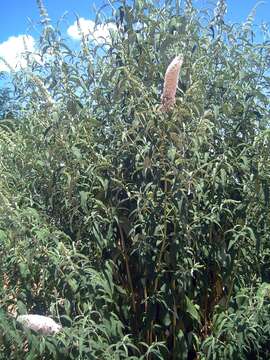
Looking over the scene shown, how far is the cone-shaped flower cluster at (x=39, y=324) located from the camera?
9.89 feet

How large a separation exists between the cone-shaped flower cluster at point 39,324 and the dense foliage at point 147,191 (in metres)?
0.18

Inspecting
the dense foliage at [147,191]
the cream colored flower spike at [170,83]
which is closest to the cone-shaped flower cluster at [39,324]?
the dense foliage at [147,191]

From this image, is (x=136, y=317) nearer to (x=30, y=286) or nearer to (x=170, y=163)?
(x=30, y=286)

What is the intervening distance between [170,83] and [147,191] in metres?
0.63

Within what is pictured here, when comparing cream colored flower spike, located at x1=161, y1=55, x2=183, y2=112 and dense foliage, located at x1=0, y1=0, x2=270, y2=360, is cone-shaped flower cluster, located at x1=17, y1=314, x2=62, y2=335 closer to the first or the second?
dense foliage, located at x1=0, y1=0, x2=270, y2=360

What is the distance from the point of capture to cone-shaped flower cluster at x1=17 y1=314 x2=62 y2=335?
3016mm

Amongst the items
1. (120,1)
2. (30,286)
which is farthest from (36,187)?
(120,1)

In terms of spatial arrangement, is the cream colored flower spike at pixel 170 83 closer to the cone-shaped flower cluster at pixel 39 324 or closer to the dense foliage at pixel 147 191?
the dense foliage at pixel 147 191

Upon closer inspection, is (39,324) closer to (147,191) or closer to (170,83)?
(147,191)

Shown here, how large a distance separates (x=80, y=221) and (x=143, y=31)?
1220mm

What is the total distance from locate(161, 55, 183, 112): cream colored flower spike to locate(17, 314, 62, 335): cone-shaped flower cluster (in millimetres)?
1281

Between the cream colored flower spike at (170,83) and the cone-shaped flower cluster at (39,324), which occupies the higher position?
the cream colored flower spike at (170,83)

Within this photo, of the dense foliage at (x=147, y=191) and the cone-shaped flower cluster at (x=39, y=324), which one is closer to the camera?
the cone-shaped flower cluster at (x=39, y=324)

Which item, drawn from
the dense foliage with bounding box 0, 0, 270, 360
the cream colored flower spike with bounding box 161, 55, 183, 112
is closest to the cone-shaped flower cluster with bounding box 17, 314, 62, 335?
the dense foliage with bounding box 0, 0, 270, 360
